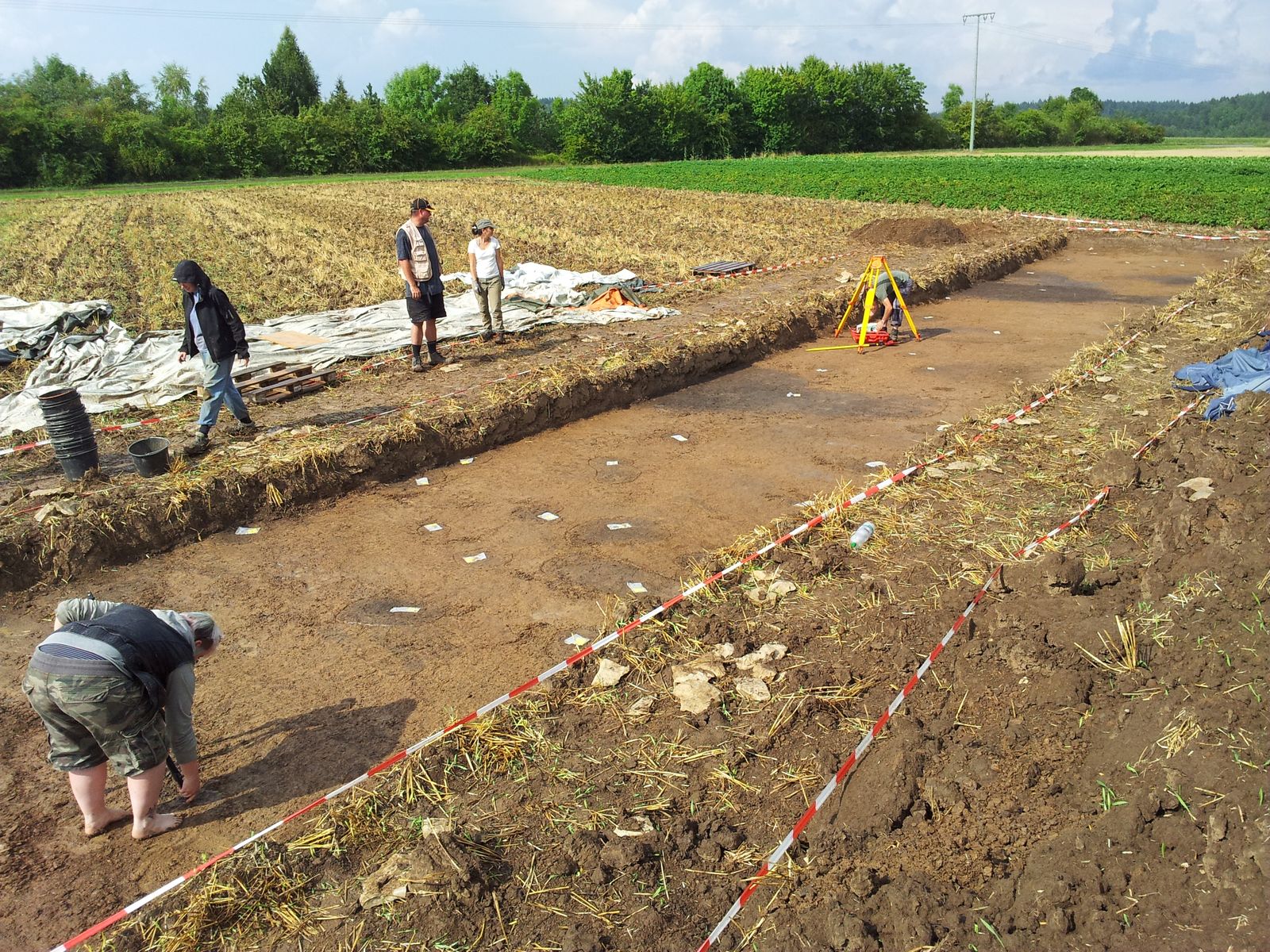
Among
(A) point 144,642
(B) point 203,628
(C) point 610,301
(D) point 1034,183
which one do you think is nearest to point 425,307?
(C) point 610,301

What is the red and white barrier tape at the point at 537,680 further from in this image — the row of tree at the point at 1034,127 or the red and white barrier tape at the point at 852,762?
the row of tree at the point at 1034,127

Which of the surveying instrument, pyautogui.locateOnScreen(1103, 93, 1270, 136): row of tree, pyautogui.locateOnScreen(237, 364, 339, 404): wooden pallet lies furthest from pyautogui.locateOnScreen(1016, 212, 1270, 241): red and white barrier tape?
pyautogui.locateOnScreen(1103, 93, 1270, 136): row of tree

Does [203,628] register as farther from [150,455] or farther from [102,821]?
[150,455]

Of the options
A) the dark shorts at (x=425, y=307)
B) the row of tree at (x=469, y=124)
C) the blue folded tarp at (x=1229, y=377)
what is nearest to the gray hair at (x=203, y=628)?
the dark shorts at (x=425, y=307)

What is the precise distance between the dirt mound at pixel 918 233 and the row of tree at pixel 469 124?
4816 centimetres

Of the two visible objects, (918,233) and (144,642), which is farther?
(918,233)

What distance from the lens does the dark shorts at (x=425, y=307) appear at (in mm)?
10125

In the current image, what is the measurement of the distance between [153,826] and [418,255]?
23.8 feet

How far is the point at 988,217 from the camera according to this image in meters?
25.8

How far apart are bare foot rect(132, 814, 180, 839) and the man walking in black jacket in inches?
179

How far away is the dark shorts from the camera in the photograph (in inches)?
399

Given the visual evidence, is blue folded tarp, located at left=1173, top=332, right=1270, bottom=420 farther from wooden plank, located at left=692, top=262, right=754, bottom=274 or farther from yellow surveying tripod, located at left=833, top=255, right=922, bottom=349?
wooden plank, located at left=692, top=262, right=754, bottom=274

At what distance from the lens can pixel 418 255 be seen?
9969 mm

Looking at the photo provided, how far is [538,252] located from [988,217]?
14.0m
